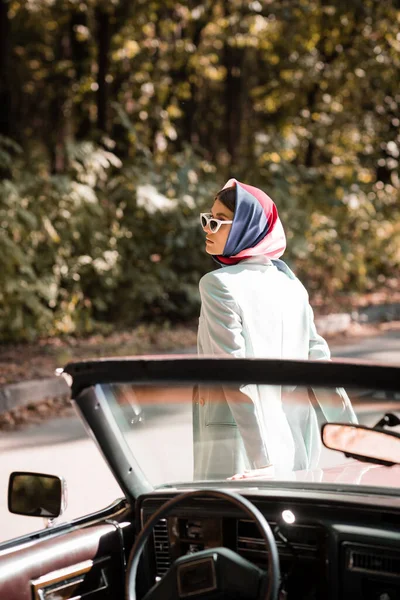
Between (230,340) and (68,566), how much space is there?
86 centimetres

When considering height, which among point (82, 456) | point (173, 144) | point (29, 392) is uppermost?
point (82, 456)

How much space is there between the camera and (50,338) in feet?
45.3

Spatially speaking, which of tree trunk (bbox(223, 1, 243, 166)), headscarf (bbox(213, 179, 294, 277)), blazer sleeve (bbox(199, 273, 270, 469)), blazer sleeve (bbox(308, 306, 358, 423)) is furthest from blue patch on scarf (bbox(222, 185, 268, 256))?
tree trunk (bbox(223, 1, 243, 166))

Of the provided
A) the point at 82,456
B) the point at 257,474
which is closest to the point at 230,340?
the point at 257,474

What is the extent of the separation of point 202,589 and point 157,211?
13601 mm

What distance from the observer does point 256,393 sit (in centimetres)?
274

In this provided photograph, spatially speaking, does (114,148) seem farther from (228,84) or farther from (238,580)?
(238,580)

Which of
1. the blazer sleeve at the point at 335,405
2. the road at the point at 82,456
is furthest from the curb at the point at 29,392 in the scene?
the blazer sleeve at the point at 335,405

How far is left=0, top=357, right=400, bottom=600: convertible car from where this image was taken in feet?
7.11

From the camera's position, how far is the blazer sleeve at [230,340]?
286 cm

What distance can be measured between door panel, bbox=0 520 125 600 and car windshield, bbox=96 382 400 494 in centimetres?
25

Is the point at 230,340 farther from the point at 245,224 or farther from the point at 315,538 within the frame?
the point at 315,538

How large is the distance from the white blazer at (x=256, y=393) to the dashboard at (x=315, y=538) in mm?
314

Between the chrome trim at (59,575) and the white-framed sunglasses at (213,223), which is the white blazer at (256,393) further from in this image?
the chrome trim at (59,575)
